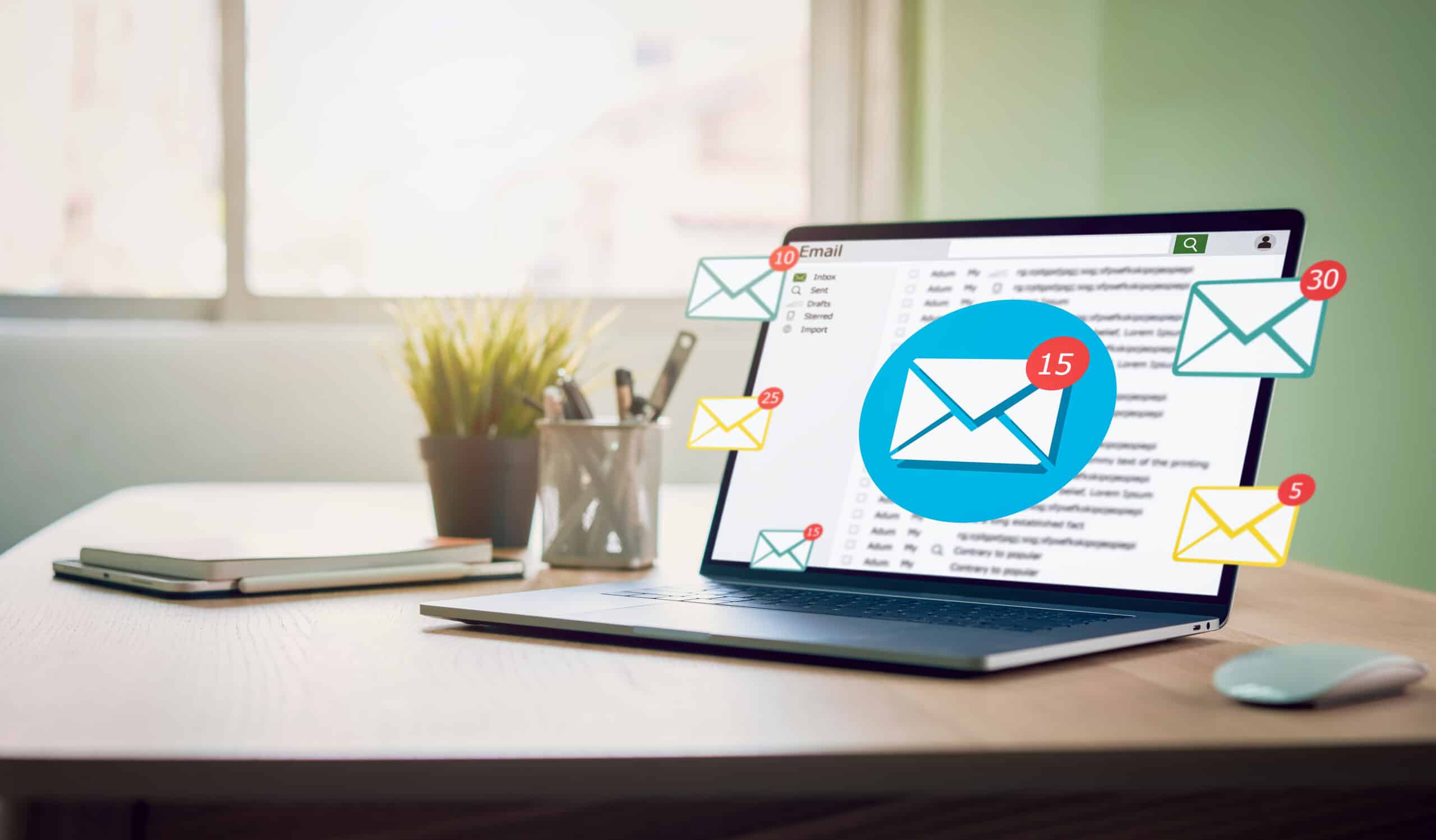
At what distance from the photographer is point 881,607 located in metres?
0.62

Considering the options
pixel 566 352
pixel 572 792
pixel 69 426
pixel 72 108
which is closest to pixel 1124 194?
pixel 566 352

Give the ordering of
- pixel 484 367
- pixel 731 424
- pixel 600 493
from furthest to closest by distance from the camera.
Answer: pixel 484 367 < pixel 600 493 < pixel 731 424

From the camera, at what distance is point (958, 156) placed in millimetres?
2287

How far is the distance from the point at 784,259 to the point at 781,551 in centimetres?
22

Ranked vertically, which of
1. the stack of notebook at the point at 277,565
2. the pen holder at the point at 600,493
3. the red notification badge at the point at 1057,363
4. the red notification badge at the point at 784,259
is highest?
the red notification badge at the point at 784,259

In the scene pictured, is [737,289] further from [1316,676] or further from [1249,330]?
[1316,676]

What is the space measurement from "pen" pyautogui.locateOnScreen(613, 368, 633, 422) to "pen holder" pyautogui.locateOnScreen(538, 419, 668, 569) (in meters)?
0.03

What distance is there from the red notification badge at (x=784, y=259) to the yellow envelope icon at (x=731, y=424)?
0.11 m

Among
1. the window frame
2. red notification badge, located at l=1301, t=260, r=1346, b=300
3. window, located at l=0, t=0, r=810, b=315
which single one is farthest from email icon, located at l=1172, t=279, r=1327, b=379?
window, located at l=0, t=0, r=810, b=315

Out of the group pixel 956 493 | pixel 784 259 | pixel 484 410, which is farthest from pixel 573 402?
pixel 956 493

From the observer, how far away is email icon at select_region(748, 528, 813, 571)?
74 cm

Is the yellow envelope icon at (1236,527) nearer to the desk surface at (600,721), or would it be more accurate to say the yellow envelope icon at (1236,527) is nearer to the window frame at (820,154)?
the desk surface at (600,721)

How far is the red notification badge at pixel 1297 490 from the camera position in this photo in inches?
22.0

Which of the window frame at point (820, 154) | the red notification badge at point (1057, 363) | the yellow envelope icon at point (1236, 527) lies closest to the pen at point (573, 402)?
the red notification badge at point (1057, 363)
